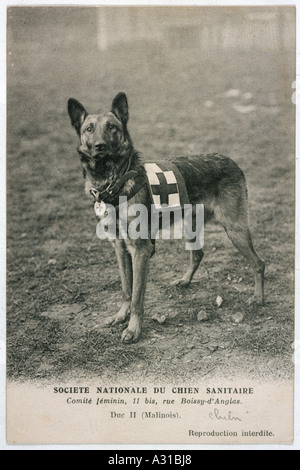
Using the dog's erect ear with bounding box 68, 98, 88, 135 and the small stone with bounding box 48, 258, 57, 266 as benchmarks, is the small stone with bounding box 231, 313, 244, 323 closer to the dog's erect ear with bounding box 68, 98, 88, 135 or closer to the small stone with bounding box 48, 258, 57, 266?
the small stone with bounding box 48, 258, 57, 266

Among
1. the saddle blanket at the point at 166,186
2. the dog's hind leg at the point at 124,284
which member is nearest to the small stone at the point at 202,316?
the dog's hind leg at the point at 124,284

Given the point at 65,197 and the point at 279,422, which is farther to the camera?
the point at 65,197

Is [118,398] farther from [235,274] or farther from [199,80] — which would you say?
[199,80]

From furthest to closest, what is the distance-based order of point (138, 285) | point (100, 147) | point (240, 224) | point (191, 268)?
point (191, 268) → point (240, 224) → point (138, 285) → point (100, 147)

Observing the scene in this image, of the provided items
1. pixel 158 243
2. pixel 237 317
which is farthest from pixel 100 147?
pixel 237 317

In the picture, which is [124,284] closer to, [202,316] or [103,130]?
[202,316]
